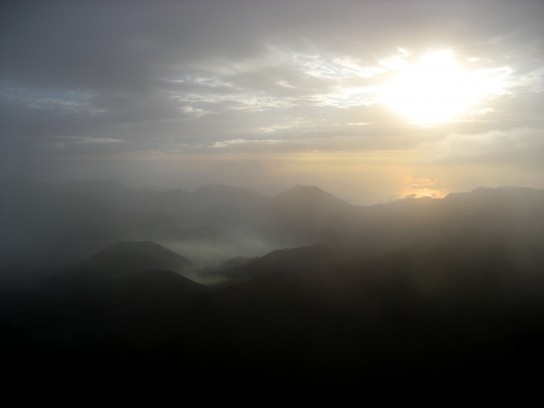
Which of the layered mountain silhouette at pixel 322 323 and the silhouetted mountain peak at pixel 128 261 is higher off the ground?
the layered mountain silhouette at pixel 322 323

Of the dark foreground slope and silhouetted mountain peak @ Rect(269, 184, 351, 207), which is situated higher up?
silhouetted mountain peak @ Rect(269, 184, 351, 207)

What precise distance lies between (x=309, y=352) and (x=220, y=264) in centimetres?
6183

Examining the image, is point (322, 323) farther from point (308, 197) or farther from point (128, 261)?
point (308, 197)

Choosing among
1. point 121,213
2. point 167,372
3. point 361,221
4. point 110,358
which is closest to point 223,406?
point 167,372

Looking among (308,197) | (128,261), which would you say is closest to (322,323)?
(128,261)

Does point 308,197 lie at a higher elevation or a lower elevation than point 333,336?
higher

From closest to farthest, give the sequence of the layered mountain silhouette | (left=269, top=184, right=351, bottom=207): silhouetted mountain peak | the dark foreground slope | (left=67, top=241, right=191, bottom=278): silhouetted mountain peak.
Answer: the dark foreground slope < the layered mountain silhouette < (left=67, top=241, right=191, bottom=278): silhouetted mountain peak < (left=269, top=184, right=351, bottom=207): silhouetted mountain peak

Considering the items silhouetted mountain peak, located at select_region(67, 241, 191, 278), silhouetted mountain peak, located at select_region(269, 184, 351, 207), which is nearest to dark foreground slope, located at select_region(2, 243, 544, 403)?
silhouetted mountain peak, located at select_region(67, 241, 191, 278)

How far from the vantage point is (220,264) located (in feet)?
321

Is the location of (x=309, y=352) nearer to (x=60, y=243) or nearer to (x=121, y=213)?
(x=60, y=243)

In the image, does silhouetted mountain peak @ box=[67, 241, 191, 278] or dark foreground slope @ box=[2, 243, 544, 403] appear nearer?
dark foreground slope @ box=[2, 243, 544, 403]

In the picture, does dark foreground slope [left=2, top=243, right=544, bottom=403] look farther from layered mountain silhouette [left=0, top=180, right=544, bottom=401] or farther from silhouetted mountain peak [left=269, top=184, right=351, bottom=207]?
silhouetted mountain peak [left=269, top=184, right=351, bottom=207]

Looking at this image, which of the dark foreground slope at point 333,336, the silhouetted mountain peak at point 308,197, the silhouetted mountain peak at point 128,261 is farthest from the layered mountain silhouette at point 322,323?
the silhouetted mountain peak at point 308,197

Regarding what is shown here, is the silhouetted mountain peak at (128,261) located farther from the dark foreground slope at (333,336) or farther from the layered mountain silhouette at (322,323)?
the dark foreground slope at (333,336)
